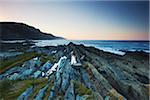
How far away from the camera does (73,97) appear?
2.42m

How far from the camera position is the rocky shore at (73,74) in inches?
96.6

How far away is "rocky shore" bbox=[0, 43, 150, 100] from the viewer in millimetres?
2453

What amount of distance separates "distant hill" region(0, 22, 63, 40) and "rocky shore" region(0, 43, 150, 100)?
105 millimetres

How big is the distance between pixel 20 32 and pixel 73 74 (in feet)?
2.31

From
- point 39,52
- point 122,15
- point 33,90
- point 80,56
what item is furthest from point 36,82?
point 122,15

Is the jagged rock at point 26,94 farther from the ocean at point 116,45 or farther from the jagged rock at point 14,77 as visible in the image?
the ocean at point 116,45

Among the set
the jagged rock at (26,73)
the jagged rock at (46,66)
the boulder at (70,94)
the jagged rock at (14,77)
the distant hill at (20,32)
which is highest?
the distant hill at (20,32)

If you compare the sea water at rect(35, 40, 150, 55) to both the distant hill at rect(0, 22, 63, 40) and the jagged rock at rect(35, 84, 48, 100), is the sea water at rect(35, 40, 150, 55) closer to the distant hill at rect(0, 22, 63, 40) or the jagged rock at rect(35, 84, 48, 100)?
the distant hill at rect(0, 22, 63, 40)

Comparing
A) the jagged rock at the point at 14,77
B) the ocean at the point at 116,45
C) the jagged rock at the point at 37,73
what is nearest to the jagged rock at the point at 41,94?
the jagged rock at the point at 37,73

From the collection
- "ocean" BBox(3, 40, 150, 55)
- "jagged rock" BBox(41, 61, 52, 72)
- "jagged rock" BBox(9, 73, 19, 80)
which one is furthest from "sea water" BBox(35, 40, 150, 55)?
"jagged rock" BBox(9, 73, 19, 80)

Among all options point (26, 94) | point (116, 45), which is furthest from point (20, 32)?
point (116, 45)

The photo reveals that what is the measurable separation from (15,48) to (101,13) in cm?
98

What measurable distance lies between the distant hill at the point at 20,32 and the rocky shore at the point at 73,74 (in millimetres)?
105

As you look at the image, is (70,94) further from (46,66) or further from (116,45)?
(116,45)
